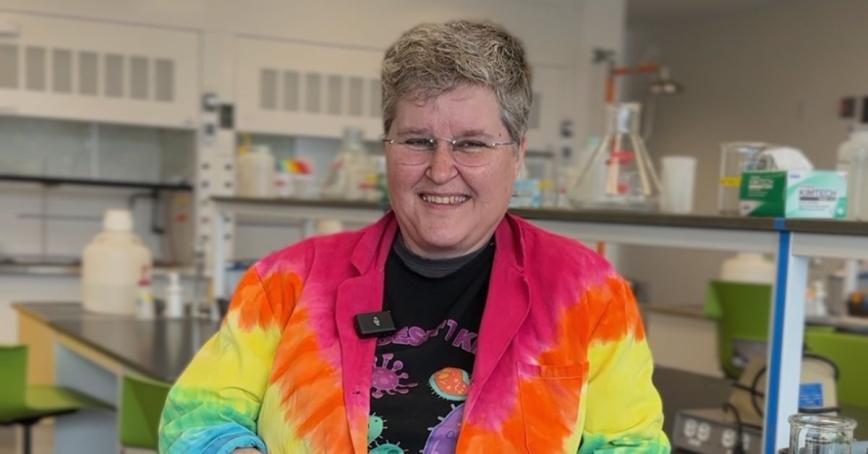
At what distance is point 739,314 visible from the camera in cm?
422

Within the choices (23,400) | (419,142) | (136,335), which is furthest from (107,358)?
(419,142)

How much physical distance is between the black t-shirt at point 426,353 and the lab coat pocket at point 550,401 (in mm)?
86

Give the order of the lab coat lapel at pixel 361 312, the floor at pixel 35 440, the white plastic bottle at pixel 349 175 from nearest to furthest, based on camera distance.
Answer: the lab coat lapel at pixel 361 312 → the white plastic bottle at pixel 349 175 → the floor at pixel 35 440

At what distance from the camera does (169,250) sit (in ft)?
18.0

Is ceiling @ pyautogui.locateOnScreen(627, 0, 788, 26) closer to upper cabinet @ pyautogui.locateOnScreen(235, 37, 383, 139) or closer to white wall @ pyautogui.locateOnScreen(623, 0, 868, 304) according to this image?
white wall @ pyautogui.locateOnScreen(623, 0, 868, 304)

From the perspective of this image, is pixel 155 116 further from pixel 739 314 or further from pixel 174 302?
pixel 739 314

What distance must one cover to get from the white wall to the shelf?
3.40m

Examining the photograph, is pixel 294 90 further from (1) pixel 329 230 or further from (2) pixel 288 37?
(1) pixel 329 230

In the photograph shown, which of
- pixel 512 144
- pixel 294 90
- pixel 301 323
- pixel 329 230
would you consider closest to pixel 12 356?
pixel 329 230

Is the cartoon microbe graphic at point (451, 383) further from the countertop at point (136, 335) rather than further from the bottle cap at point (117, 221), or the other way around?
the bottle cap at point (117, 221)

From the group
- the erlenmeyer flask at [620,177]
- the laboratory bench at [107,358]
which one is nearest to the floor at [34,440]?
the laboratory bench at [107,358]

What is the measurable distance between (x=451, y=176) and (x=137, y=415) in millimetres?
1441

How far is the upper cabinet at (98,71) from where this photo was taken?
4.78m

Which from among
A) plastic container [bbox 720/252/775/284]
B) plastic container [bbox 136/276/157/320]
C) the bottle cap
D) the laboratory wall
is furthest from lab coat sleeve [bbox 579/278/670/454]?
the laboratory wall
